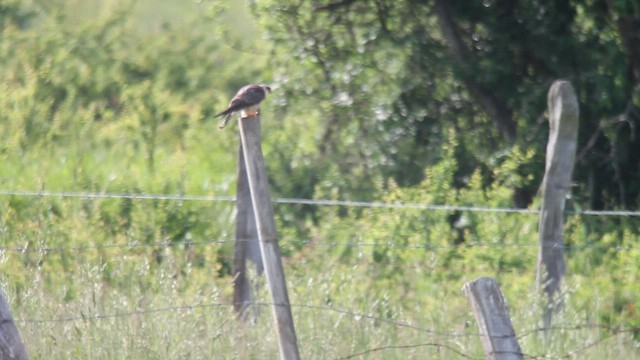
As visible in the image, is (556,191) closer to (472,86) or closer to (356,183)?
(472,86)

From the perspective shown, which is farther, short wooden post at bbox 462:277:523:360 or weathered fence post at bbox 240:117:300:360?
weathered fence post at bbox 240:117:300:360

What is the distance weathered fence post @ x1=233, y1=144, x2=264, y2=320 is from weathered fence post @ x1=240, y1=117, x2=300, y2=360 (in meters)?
1.04

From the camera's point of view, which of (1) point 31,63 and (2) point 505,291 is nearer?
(2) point 505,291

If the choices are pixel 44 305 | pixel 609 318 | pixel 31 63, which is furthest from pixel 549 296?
pixel 31 63

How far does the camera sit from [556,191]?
19.5 feet

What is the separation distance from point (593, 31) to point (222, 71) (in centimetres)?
736

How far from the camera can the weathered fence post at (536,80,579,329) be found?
5859 millimetres

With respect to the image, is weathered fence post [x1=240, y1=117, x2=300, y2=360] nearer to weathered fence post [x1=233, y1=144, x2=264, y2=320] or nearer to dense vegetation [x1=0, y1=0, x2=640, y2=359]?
dense vegetation [x1=0, y1=0, x2=640, y2=359]

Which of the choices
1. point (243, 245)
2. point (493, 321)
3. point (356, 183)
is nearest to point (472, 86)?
point (356, 183)

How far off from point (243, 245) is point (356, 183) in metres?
4.33

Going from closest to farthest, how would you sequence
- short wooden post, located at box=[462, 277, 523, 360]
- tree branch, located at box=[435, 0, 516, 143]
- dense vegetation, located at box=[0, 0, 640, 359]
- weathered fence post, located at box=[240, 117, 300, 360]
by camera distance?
1. short wooden post, located at box=[462, 277, 523, 360]
2. weathered fence post, located at box=[240, 117, 300, 360]
3. dense vegetation, located at box=[0, 0, 640, 359]
4. tree branch, located at box=[435, 0, 516, 143]

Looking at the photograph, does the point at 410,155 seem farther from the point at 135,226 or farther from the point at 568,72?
the point at 135,226

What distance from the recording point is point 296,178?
1060cm

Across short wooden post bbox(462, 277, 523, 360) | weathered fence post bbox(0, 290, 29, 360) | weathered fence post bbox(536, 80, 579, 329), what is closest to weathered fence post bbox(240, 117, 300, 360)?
short wooden post bbox(462, 277, 523, 360)
